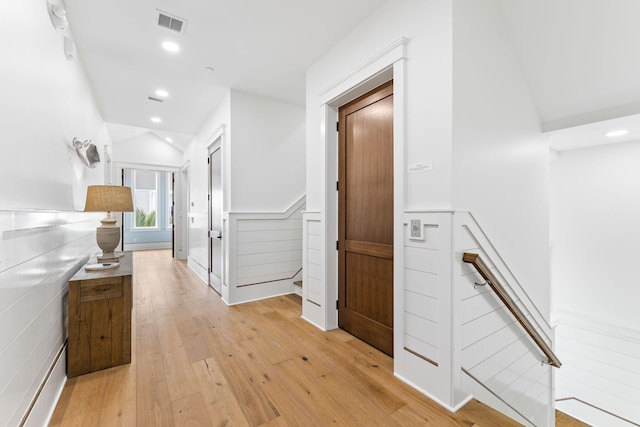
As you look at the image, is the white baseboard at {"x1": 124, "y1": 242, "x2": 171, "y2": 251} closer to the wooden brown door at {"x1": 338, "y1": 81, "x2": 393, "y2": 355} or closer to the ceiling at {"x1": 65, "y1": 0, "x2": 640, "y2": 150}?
the ceiling at {"x1": 65, "y1": 0, "x2": 640, "y2": 150}

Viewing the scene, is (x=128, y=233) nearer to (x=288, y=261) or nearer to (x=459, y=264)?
(x=288, y=261)

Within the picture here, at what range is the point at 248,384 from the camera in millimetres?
1848

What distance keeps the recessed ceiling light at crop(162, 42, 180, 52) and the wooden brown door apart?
1.74 m

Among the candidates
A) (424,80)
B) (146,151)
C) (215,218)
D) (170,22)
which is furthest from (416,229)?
(146,151)

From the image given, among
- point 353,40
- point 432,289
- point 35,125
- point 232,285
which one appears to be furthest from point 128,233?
point 432,289

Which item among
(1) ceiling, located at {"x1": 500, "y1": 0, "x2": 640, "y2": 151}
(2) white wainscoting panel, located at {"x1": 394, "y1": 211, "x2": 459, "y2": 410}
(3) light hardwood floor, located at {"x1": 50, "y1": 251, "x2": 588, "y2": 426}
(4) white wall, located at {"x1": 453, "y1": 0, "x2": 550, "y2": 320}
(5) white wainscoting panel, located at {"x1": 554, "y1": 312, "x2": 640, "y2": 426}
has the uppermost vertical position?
(1) ceiling, located at {"x1": 500, "y1": 0, "x2": 640, "y2": 151}

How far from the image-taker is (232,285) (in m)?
3.45

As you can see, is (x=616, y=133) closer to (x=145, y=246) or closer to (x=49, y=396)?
(x=49, y=396)

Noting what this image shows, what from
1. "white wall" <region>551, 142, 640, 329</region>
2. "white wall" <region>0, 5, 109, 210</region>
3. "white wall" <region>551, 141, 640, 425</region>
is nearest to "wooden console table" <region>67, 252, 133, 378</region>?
"white wall" <region>0, 5, 109, 210</region>

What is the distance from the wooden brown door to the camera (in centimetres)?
220

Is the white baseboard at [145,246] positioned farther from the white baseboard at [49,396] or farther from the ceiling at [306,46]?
the white baseboard at [49,396]

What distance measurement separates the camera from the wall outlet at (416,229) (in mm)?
1785

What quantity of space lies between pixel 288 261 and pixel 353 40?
9.16 ft

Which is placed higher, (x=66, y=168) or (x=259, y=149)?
(x=259, y=149)
